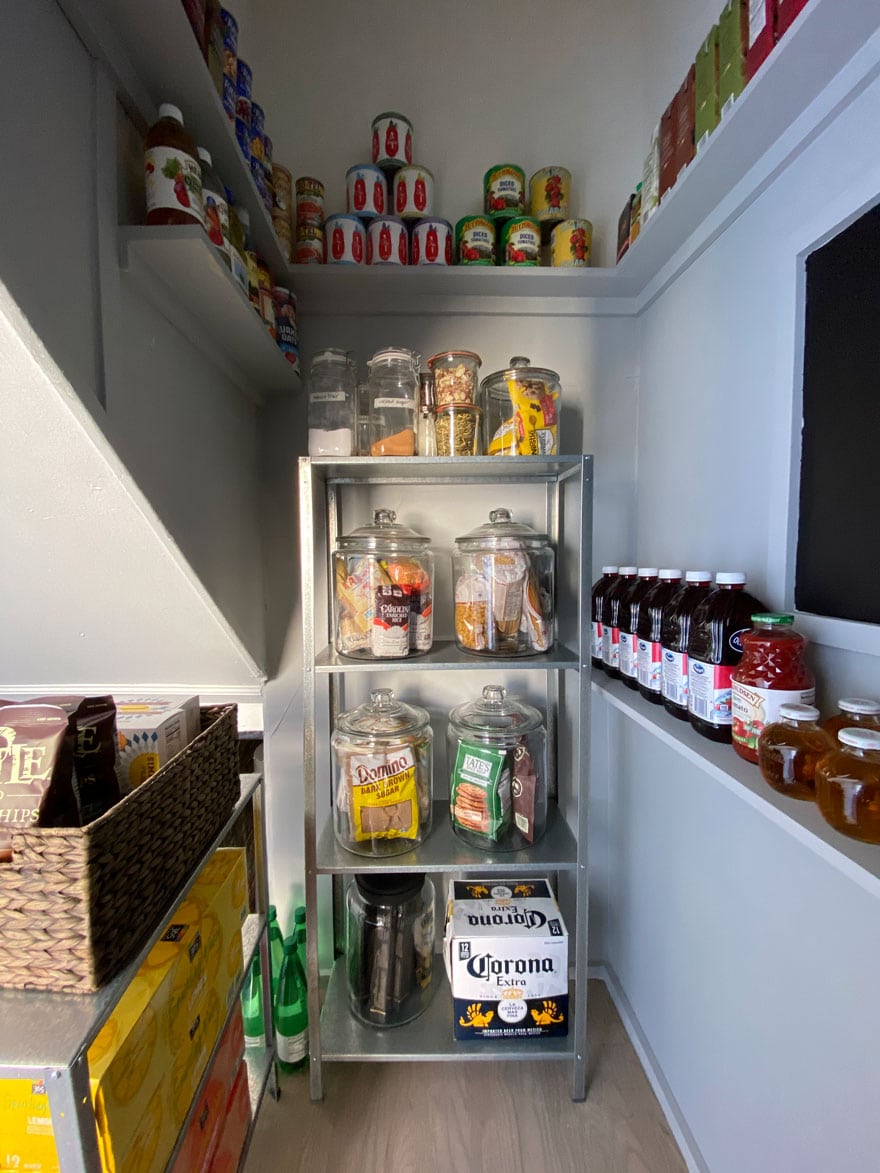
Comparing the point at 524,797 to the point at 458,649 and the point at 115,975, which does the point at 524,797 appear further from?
A: the point at 115,975

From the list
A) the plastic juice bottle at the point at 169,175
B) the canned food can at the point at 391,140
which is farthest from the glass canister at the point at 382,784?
the canned food can at the point at 391,140

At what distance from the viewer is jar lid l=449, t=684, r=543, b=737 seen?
1.36 m

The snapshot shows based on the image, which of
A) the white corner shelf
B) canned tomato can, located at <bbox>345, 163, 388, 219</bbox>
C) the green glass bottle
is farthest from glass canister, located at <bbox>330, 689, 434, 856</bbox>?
canned tomato can, located at <bbox>345, 163, 388, 219</bbox>

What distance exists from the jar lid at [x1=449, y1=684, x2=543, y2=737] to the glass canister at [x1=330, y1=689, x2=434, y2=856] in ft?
0.36

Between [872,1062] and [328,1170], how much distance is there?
111 centimetres

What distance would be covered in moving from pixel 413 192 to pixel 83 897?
1.59 metres

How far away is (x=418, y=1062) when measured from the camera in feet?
4.51

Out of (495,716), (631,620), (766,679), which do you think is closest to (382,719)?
(495,716)

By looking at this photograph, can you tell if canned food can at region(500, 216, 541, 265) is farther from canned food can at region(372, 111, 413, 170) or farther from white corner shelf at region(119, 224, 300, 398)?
white corner shelf at region(119, 224, 300, 398)

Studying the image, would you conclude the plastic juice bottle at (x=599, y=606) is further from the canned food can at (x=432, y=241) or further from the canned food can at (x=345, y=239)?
the canned food can at (x=345, y=239)

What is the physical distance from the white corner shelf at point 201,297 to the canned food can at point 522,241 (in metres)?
0.64

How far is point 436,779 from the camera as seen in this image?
158 cm

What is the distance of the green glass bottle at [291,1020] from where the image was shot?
135cm

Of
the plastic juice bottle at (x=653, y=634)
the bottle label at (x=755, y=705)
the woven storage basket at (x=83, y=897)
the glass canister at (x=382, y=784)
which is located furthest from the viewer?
the glass canister at (x=382, y=784)
